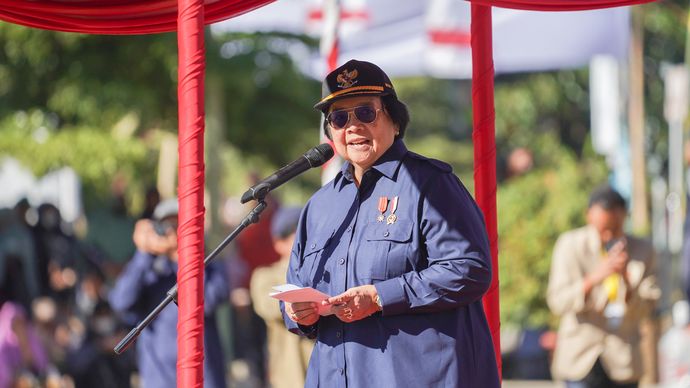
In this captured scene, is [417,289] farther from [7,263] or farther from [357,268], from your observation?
[7,263]

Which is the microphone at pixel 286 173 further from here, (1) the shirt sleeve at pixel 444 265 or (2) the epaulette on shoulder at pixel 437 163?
(1) the shirt sleeve at pixel 444 265

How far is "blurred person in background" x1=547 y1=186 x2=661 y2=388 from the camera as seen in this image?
8539 mm

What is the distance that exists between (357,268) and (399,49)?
30.0 feet

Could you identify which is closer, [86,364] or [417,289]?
[417,289]

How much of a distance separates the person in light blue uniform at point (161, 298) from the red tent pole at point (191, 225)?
13.0 ft

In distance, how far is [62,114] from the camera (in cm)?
1442

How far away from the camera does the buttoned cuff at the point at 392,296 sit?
4625 mm

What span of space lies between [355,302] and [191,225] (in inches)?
25.2

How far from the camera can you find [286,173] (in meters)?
5.09

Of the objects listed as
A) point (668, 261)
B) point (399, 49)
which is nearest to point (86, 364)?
point (399, 49)

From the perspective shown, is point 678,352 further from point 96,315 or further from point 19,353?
point 19,353

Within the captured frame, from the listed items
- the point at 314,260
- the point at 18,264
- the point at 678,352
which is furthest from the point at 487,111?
the point at 18,264

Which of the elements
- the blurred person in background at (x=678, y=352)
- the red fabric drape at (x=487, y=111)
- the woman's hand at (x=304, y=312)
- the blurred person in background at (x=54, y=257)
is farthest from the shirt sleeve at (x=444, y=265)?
the blurred person in background at (x=54, y=257)

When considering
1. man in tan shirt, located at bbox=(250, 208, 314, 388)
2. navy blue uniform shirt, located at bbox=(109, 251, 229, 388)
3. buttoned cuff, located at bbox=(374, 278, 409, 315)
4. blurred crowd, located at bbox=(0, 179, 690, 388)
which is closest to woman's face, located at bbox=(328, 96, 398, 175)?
buttoned cuff, located at bbox=(374, 278, 409, 315)
